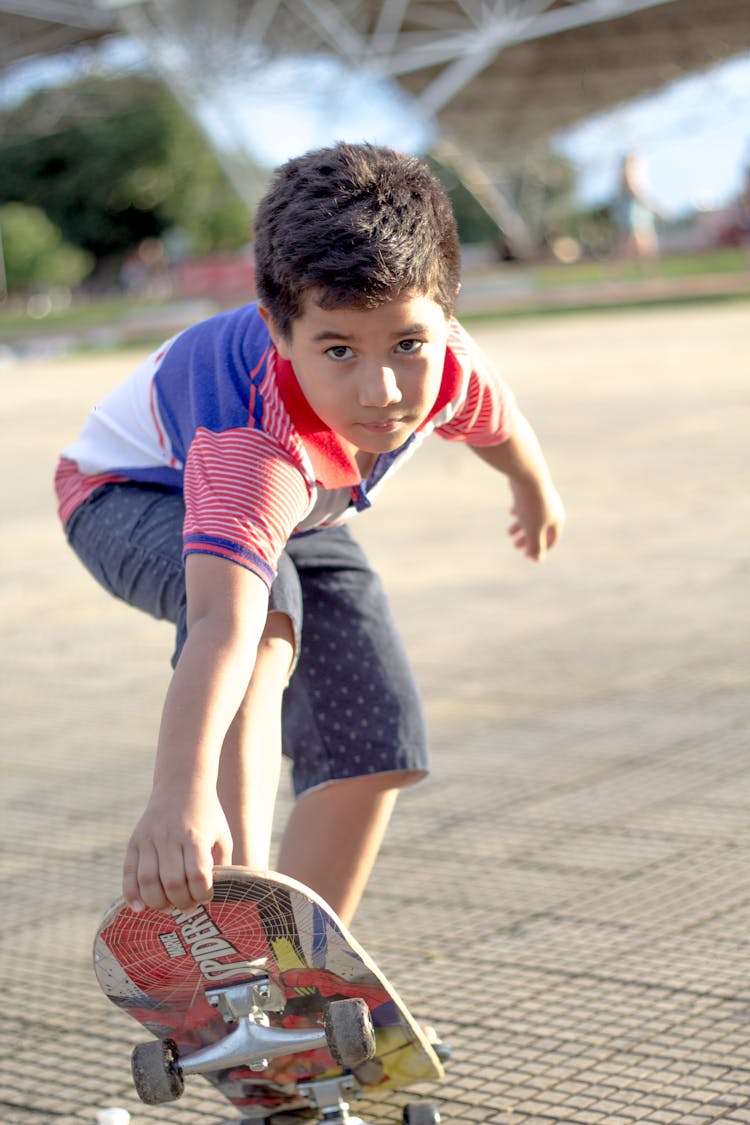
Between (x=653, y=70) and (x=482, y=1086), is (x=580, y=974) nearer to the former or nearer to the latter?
(x=482, y=1086)

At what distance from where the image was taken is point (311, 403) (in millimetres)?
2064

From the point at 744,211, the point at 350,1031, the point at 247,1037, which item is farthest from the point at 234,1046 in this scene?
the point at 744,211

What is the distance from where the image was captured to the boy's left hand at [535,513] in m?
2.76

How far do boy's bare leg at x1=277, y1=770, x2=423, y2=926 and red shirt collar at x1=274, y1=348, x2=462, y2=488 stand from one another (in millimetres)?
529

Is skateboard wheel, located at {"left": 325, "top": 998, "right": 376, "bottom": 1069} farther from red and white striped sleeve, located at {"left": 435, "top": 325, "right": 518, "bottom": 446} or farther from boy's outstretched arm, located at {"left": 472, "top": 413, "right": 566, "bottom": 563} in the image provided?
boy's outstretched arm, located at {"left": 472, "top": 413, "right": 566, "bottom": 563}

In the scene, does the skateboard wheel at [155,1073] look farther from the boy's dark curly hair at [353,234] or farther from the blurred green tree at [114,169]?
the blurred green tree at [114,169]

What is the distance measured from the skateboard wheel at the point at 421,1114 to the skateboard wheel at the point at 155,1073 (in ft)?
1.06

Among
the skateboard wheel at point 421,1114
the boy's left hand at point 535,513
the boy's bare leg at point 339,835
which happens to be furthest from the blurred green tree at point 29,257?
the skateboard wheel at point 421,1114

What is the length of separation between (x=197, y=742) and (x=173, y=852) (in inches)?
5.2

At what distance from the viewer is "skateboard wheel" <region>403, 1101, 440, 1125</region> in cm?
208

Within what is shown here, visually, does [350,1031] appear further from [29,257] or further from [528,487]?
[29,257]

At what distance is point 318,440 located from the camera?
2.14 meters

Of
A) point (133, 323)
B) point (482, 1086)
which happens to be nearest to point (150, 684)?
point (482, 1086)

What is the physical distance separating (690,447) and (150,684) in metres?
4.50
